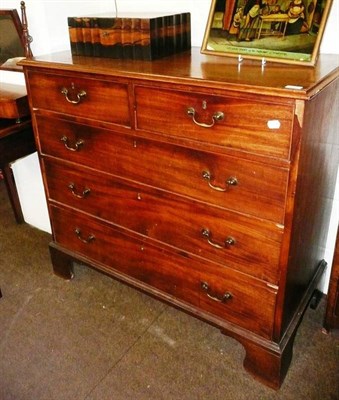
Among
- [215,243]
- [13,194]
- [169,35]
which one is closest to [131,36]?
[169,35]

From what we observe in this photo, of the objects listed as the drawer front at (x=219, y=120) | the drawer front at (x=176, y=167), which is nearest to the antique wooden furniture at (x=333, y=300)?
the drawer front at (x=176, y=167)

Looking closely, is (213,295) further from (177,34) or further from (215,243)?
(177,34)

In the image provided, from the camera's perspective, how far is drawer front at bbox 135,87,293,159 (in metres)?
1.04

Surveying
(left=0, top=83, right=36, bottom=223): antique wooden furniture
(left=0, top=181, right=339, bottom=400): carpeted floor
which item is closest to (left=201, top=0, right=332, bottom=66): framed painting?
(left=0, top=83, right=36, bottom=223): antique wooden furniture

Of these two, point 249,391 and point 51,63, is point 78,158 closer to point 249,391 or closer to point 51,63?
point 51,63

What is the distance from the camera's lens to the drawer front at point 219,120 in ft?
3.41

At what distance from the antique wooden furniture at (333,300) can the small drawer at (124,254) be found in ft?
1.59

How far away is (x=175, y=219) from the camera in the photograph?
4.52 feet

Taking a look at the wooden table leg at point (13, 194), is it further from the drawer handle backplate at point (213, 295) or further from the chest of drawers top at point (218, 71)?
the drawer handle backplate at point (213, 295)

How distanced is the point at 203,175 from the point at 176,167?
99 mm

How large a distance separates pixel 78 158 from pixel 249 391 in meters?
1.00

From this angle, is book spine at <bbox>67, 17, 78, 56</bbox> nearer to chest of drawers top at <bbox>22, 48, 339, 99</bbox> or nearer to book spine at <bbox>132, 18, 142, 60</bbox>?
chest of drawers top at <bbox>22, 48, 339, 99</bbox>

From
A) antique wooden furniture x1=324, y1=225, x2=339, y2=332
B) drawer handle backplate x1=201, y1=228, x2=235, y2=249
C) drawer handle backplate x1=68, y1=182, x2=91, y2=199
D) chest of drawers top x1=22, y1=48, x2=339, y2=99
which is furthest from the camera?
drawer handle backplate x1=68, y1=182, x2=91, y2=199

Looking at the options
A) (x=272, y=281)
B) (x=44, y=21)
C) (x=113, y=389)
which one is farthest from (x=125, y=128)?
(x=113, y=389)
